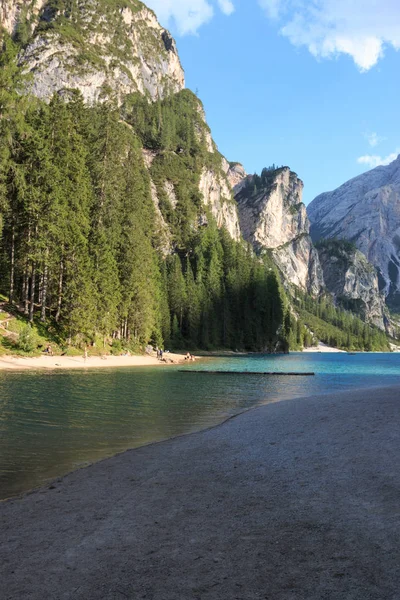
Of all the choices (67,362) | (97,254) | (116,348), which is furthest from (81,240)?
(116,348)

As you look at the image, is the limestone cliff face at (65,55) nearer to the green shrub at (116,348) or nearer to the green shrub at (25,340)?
the green shrub at (116,348)

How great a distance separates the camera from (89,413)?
22.2 meters

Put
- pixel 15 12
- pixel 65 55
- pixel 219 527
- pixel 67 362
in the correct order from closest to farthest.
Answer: pixel 219 527 < pixel 67 362 < pixel 65 55 < pixel 15 12

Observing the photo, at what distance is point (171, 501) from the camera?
9086 millimetres

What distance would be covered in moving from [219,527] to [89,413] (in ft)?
52.7

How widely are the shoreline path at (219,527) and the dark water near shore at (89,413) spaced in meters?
2.14

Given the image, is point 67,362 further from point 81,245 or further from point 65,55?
point 65,55

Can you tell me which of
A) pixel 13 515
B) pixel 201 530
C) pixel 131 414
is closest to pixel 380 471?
pixel 201 530

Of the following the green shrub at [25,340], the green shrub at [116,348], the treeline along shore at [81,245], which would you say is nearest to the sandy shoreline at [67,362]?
the green shrub at [25,340]

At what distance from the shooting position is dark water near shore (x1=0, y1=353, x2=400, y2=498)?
13882 mm

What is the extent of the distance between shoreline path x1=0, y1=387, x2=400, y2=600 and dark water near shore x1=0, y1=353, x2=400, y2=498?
2144mm

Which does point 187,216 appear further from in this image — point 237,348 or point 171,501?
point 171,501

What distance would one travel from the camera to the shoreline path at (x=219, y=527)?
18.2ft

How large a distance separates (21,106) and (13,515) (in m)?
58.3
